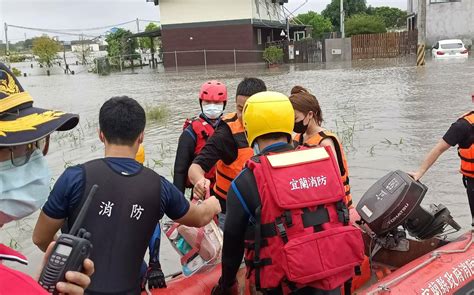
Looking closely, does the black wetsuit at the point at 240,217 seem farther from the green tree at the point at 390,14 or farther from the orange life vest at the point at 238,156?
the green tree at the point at 390,14

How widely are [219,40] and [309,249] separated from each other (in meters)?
28.7

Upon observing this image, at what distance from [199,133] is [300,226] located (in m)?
1.69

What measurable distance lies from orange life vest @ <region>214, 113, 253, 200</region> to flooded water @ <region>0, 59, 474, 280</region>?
1.73 metres

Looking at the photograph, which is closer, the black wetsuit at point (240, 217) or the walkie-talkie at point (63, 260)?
the walkie-talkie at point (63, 260)

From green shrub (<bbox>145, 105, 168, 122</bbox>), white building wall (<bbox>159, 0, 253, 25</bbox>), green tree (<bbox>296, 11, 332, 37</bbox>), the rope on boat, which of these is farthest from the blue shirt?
green tree (<bbox>296, 11, 332, 37</bbox>)

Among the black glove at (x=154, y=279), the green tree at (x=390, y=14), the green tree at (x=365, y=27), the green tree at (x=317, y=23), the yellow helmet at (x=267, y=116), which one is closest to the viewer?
the yellow helmet at (x=267, y=116)

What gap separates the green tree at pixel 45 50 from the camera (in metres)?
37.5

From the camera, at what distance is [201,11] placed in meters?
29.7

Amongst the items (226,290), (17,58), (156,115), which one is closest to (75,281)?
(226,290)

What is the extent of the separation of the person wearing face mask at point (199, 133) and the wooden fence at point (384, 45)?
2622 centimetres

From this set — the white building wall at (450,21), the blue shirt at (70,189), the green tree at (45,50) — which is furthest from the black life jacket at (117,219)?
the green tree at (45,50)

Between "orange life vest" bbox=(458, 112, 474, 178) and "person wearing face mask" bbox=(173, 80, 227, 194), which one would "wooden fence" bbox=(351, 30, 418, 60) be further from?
"person wearing face mask" bbox=(173, 80, 227, 194)

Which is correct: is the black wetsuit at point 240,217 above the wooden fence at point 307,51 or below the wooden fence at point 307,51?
below

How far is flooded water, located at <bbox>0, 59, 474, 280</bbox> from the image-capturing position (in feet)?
20.2
